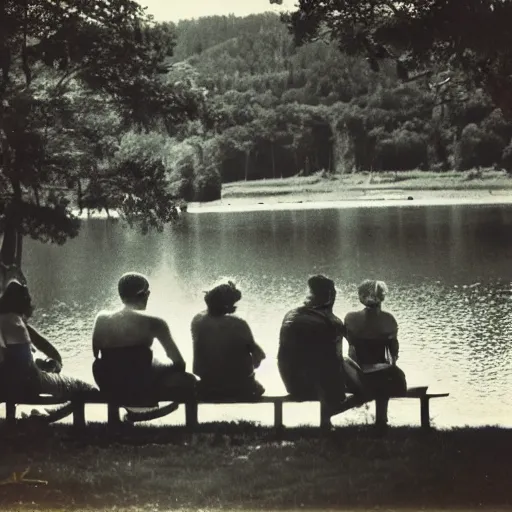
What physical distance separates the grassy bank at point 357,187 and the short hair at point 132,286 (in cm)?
2093

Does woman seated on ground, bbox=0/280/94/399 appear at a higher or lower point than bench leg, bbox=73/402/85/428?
higher

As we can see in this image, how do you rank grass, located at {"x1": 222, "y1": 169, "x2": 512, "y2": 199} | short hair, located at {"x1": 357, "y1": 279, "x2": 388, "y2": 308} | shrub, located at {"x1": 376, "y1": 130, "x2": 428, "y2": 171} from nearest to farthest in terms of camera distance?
short hair, located at {"x1": 357, "y1": 279, "x2": 388, "y2": 308} < shrub, located at {"x1": 376, "y1": 130, "x2": 428, "y2": 171} < grass, located at {"x1": 222, "y1": 169, "x2": 512, "y2": 199}

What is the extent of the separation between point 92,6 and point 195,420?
3.53 meters

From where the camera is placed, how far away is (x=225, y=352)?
155 inches

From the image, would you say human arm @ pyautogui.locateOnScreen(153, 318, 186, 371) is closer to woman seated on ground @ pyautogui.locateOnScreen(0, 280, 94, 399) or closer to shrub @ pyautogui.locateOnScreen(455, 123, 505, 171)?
woman seated on ground @ pyautogui.locateOnScreen(0, 280, 94, 399)

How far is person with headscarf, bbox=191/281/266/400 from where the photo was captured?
391 centimetres

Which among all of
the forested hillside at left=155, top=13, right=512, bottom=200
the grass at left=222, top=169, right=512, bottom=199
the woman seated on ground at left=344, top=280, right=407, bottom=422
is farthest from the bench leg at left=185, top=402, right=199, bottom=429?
the grass at left=222, top=169, right=512, bottom=199

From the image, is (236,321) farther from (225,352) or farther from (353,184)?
(353,184)

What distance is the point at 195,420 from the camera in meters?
4.05

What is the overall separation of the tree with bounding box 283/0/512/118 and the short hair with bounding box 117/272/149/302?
213 centimetres

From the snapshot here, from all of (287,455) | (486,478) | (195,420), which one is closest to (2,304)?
(195,420)

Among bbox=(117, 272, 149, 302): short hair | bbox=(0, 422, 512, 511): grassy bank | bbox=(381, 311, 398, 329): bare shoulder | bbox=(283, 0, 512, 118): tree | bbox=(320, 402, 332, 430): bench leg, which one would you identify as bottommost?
bbox=(0, 422, 512, 511): grassy bank

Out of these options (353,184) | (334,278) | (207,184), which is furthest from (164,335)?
(353,184)

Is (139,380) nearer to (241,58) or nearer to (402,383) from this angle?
(402,383)
